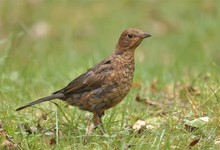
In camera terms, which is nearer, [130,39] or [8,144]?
[8,144]

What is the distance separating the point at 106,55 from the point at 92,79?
3079mm

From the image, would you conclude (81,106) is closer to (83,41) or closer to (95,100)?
(95,100)

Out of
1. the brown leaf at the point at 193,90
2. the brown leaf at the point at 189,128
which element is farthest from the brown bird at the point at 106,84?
the brown leaf at the point at 193,90

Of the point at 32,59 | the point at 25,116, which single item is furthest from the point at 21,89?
the point at 25,116

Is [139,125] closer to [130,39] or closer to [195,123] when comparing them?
[195,123]

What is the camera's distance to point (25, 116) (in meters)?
5.95

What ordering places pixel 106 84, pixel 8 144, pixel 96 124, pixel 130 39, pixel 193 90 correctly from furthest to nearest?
pixel 193 90, pixel 130 39, pixel 106 84, pixel 96 124, pixel 8 144

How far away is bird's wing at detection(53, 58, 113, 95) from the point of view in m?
5.72

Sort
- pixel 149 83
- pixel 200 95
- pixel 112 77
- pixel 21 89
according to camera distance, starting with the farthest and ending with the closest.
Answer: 1. pixel 149 83
2. pixel 21 89
3. pixel 200 95
4. pixel 112 77

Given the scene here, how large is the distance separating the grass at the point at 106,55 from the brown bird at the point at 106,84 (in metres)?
0.12

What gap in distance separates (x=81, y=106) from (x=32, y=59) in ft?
5.88

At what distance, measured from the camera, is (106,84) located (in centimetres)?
566

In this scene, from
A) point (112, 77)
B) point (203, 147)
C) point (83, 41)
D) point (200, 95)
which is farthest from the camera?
point (83, 41)

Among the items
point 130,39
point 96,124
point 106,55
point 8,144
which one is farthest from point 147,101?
point 106,55
